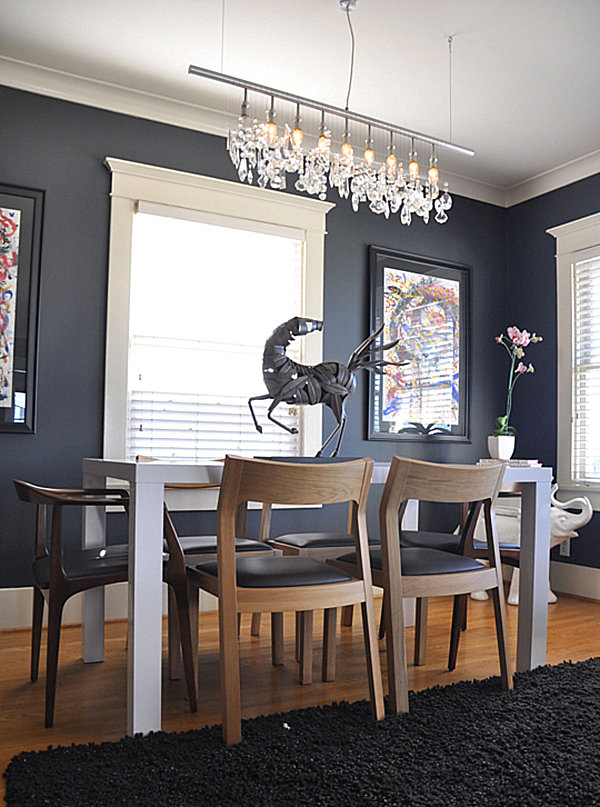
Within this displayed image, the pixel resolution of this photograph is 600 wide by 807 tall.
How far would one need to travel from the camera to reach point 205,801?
1.71m

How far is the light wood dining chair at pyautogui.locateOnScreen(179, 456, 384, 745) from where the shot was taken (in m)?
2.04

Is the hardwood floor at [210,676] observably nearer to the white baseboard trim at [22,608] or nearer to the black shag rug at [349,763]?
the white baseboard trim at [22,608]

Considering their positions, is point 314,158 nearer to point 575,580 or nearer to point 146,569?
point 146,569

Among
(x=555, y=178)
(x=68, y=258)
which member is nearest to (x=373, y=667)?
(x=68, y=258)

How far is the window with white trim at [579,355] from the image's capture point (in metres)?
4.57

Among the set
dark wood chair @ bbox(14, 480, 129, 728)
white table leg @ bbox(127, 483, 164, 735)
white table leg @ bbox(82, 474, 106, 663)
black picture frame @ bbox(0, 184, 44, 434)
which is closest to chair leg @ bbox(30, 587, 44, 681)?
dark wood chair @ bbox(14, 480, 129, 728)

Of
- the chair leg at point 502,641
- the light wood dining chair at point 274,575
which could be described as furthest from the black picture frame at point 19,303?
the chair leg at point 502,641

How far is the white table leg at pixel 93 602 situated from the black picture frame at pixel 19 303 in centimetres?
72

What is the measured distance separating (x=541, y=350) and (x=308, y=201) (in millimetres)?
1955

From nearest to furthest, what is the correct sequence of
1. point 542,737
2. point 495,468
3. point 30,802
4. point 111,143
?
point 30,802, point 542,737, point 495,468, point 111,143

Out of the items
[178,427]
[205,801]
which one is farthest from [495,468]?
[178,427]

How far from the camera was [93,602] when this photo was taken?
297 centimetres

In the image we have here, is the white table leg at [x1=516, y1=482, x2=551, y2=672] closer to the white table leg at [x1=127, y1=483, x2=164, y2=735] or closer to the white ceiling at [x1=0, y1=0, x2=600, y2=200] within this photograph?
the white table leg at [x1=127, y1=483, x2=164, y2=735]

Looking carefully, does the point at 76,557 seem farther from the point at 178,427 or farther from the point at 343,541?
the point at 178,427
